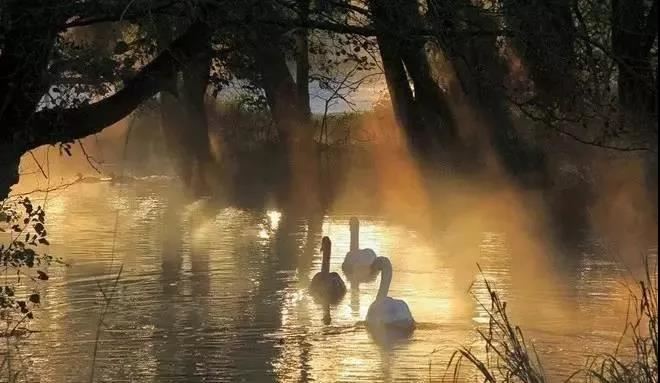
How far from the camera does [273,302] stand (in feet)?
43.4

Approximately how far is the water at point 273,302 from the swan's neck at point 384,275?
14.4 inches

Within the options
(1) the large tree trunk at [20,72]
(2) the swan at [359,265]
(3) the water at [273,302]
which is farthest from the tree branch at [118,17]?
(2) the swan at [359,265]

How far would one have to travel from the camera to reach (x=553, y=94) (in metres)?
7.38

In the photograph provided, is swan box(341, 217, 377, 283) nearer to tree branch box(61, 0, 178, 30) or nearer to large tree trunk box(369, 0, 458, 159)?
large tree trunk box(369, 0, 458, 159)

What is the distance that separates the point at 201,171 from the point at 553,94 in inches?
763

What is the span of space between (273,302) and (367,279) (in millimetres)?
2110

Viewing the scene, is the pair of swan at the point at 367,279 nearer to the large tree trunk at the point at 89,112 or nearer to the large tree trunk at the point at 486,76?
the large tree trunk at the point at 486,76

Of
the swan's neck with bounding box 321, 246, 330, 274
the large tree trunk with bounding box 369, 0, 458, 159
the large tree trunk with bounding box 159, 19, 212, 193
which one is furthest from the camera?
the large tree trunk with bounding box 159, 19, 212, 193

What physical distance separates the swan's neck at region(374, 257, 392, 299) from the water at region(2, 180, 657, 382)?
0.37 m

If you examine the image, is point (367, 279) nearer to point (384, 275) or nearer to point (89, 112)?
point (384, 275)

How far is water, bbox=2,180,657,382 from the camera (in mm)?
10273

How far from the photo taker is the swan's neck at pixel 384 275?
12689 millimetres

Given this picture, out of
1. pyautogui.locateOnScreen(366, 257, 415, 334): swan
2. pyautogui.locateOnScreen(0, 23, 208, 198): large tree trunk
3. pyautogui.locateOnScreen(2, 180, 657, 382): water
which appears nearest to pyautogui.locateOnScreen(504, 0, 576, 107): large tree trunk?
pyautogui.locateOnScreen(0, 23, 208, 198): large tree trunk

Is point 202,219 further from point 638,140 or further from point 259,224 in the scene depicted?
point 638,140
